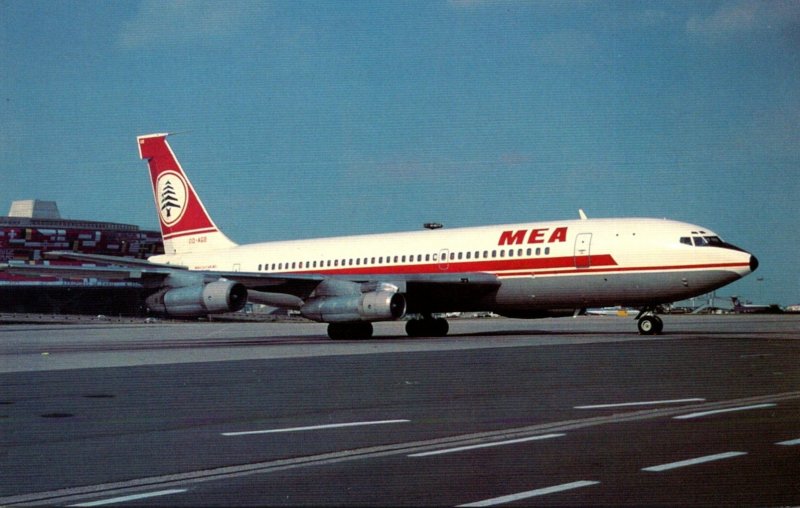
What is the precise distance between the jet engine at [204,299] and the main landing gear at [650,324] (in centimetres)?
1359

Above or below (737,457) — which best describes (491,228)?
above

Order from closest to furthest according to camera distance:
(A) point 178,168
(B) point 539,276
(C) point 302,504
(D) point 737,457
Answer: (C) point 302,504 < (D) point 737,457 < (B) point 539,276 < (A) point 178,168

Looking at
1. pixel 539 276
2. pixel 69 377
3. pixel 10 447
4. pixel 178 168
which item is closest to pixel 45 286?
pixel 178 168

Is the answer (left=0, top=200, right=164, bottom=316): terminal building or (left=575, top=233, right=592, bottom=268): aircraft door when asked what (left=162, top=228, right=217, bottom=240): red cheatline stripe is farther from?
(left=0, top=200, right=164, bottom=316): terminal building

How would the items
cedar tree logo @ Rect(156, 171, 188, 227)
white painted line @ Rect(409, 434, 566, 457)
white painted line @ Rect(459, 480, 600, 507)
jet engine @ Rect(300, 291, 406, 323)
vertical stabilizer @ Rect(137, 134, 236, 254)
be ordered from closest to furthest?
white painted line @ Rect(459, 480, 600, 507) < white painted line @ Rect(409, 434, 566, 457) < jet engine @ Rect(300, 291, 406, 323) < vertical stabilizer @ Rect(137, 134, 236, 254) < cedar tree logo @ Rect(156, 171, 188, 227)

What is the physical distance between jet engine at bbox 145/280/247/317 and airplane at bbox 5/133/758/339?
0.04 meters

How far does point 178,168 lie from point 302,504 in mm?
37121

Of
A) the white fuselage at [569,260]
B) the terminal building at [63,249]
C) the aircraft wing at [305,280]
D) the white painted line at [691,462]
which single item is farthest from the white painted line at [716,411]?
the terminal building at [63,249]

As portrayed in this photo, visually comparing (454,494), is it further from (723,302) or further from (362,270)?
(723,302)

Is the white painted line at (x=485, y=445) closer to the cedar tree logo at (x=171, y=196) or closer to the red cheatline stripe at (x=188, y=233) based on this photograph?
the red cheatline stripe at (x=188, y=233)

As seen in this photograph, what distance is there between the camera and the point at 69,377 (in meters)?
16.3

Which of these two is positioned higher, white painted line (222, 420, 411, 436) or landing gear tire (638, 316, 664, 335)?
landing gear tire (638, 316, 664, 335)

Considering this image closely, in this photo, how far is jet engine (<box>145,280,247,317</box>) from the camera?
30156 millimetres

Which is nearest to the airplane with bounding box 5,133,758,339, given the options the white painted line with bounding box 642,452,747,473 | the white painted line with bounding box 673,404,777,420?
the white painted line with bounding box 673,404,777,420
